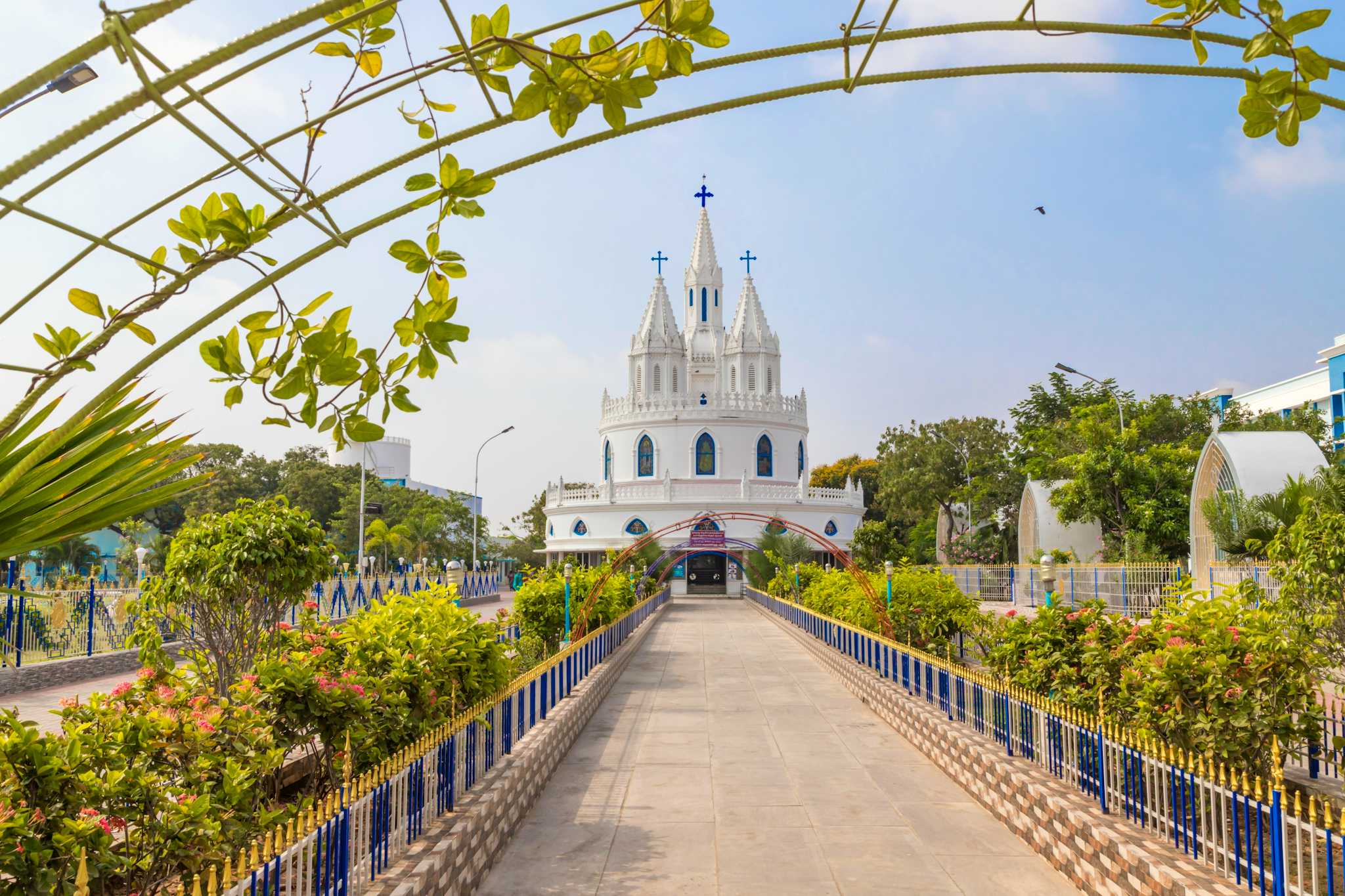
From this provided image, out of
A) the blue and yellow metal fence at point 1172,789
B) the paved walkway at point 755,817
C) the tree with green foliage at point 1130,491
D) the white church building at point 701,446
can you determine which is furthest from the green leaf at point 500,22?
the white church building at point 701,446

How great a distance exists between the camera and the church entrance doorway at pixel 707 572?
53.1 metres

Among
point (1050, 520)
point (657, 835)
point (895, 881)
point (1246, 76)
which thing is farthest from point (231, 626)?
point (1050, 520)

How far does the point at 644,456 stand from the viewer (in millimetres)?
54531

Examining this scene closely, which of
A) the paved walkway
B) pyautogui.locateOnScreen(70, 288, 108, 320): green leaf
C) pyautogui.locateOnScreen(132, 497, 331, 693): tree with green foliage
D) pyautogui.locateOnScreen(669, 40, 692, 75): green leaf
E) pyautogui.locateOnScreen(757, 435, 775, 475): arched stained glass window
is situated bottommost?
the paved walkway

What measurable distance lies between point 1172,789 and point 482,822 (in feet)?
13.9

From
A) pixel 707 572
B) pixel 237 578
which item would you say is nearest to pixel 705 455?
pixel 707 572

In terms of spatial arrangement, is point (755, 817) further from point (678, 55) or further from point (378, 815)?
point (678, 55)

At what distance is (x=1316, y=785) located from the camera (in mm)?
8523

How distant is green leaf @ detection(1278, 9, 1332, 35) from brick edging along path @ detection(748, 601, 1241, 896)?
429 cm

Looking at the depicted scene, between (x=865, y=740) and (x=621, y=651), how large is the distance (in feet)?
26.1

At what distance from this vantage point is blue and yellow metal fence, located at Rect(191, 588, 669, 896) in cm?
388

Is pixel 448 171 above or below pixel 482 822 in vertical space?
above

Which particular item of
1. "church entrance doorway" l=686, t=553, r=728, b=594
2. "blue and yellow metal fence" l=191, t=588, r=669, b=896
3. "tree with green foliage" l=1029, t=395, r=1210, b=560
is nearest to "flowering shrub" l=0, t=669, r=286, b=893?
"blue and yellow metal fence" l=191, t=588, r=669, b=896

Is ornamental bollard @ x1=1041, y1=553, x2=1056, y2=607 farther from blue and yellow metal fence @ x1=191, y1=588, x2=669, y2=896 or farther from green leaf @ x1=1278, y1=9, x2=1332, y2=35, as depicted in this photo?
green leaf @ x1=1278, y1=9, x2=1332, y2=35
